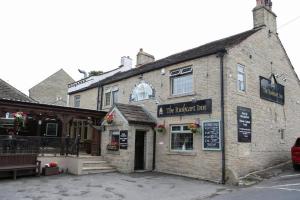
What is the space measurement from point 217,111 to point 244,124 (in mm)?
1629

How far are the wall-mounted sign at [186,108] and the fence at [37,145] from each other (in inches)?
200

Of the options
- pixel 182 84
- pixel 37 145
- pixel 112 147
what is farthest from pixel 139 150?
pixel 37 145

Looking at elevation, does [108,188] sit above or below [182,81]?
below

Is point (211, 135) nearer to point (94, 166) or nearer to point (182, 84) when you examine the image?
point (182, 84)

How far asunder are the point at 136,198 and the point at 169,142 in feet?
21.0

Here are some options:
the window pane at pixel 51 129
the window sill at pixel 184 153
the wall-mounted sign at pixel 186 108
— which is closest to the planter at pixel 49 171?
the window sill at pixel 184 153

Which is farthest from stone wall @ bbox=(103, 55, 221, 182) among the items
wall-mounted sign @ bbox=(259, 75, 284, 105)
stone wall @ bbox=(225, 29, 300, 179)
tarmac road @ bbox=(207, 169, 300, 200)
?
wall-mounted sign @ bbox=(259, 75, 284, 105)

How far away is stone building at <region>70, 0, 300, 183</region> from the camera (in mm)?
14312

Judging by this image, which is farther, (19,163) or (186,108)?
(186,108)

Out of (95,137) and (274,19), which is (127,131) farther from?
(274,19)

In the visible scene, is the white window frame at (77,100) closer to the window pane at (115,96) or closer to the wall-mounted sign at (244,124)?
the window pane at (115,96)

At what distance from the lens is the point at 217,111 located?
1443 centimetres

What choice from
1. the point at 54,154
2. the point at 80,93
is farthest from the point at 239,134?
the point at 80,93

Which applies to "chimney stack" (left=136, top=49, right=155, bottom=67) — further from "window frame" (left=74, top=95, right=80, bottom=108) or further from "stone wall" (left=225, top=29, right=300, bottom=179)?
"stone wall" (left=225, top=29, right=300, bottom=179)
